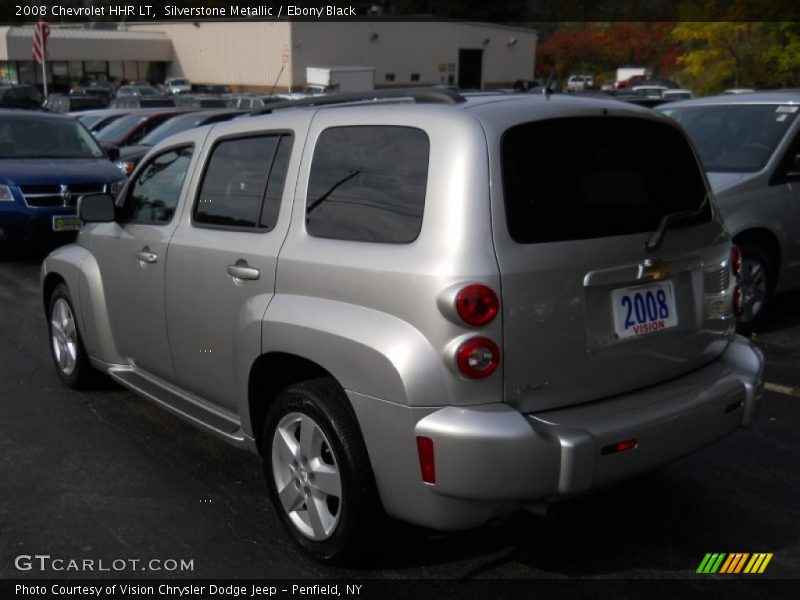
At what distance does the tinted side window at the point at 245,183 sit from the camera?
13.0 ft

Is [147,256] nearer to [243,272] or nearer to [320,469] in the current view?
[243,272]

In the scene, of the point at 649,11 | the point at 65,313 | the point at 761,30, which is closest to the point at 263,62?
the point at 649,11

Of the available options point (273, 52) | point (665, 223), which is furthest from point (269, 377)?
point (273, 52)

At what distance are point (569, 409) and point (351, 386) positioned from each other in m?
0.80

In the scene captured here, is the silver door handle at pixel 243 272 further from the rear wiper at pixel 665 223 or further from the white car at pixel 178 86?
the white car at pixel 178 86

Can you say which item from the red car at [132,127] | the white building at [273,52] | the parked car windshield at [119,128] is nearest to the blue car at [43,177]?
the red car at [132,127]

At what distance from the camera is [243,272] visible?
3902mm

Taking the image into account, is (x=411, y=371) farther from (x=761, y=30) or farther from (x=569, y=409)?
(x=761, y=30)

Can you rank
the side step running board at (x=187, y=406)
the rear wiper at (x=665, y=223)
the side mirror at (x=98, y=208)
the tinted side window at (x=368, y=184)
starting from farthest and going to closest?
the side mirror at (x=98, y=208)
the side step running board at (x=187, y=406)
the rear wiper at (x=665, y=223)
the tinted side window at (x=368, y=184)

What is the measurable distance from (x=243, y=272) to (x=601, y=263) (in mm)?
1548

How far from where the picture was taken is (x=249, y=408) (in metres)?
3.95

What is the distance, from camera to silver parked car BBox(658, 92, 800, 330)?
7.17 m

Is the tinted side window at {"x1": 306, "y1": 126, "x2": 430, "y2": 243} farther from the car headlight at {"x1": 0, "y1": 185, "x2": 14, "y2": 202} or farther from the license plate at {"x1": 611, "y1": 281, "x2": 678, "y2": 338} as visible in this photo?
the car headlight at {"x1": 0, "y1": 185, "x2": 14, "y2": 202}

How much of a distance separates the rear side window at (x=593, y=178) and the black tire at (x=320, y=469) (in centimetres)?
97
